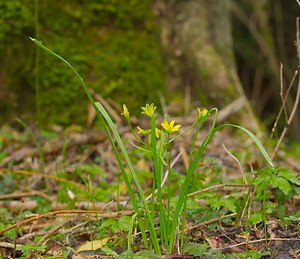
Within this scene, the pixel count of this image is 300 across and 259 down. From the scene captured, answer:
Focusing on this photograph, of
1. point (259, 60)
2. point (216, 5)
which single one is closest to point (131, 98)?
point (216, 5)

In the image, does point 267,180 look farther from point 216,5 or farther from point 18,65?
point 216,5

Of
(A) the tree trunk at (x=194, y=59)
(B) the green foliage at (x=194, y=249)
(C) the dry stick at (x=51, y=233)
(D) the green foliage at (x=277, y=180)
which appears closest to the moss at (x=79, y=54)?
(A) the tree trunk at (x=194, y=59)

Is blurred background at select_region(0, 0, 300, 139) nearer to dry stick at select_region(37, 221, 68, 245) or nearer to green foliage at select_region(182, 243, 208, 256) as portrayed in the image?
dry stick at select_region(37, 221, 68, 245)

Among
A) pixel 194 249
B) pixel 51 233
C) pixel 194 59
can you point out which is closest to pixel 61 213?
pixel 51 233

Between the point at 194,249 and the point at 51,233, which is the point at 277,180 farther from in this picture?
the point at 51,233

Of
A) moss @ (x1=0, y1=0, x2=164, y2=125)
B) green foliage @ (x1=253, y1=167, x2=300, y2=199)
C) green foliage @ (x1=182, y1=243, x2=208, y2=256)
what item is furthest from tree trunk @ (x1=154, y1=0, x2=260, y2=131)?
green foliage @ (x1=182, y1=243, x2=208, y2=256)
